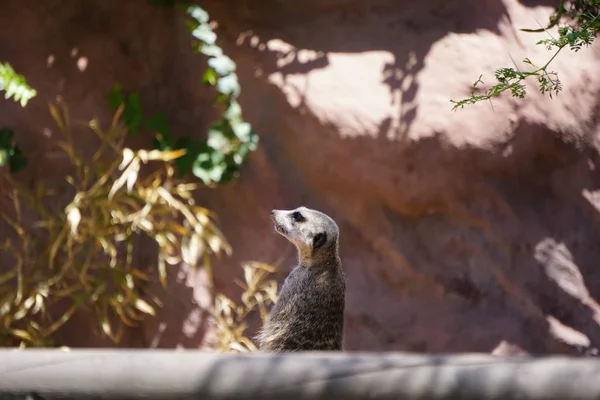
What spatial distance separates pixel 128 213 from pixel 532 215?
228cm

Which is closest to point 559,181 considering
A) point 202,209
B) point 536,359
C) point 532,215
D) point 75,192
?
point 532,215

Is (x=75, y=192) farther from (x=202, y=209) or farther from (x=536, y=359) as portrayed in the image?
(x=536, y=359)

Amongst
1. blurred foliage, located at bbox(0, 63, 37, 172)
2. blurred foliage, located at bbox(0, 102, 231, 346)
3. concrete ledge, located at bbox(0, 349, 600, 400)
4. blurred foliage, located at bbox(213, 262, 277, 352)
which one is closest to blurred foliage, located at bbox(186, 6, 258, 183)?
blurred foliage, located at bbox(0, 102, 231, 346)

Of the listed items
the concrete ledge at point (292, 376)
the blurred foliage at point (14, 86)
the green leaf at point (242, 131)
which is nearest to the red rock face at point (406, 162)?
the green leaf at point (242, 131)

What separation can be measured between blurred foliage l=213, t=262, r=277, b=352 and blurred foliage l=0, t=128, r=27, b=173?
4.53 ft

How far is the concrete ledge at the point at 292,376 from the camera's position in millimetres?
1236

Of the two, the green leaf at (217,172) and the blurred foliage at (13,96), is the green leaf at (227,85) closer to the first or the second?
the green leaf at (217,172)

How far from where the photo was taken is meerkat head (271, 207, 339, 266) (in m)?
3.51

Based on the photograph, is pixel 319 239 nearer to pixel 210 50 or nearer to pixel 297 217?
pixel 297 217

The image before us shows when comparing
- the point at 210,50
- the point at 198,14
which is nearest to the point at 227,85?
the point at 210,50

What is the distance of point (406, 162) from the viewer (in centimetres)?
475

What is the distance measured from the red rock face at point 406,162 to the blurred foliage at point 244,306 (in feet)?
0.28

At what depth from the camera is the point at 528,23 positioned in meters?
4.87

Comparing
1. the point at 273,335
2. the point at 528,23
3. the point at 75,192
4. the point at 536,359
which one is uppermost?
the point at 536,359
